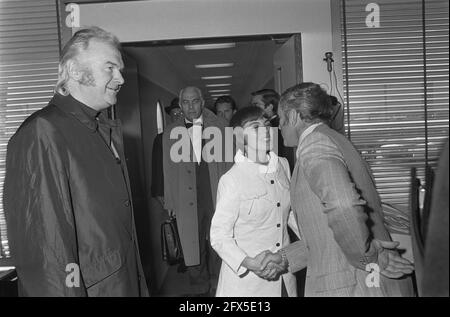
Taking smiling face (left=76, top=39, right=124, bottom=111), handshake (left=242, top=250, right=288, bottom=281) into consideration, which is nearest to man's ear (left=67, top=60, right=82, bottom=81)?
smiling face (left=76, top=39, right=124, bottom=111)

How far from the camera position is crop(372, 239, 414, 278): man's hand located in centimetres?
140

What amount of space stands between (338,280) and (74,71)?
960 millimetres

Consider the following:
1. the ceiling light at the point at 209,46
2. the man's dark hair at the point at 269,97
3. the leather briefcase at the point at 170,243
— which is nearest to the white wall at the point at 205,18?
the man's dark hair at the point at 269,97

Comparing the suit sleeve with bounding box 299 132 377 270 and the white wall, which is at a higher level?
the white wall

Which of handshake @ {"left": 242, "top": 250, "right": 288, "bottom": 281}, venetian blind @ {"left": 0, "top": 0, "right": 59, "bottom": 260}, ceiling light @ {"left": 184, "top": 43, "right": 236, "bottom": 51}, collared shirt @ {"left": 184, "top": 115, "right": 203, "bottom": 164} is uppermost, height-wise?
ceiling light @ {"left": 184, "top": 43, "right": 236, "bottom": 51}

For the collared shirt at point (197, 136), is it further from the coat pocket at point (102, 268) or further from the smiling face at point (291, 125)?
the coat pocket at point (102, 268)

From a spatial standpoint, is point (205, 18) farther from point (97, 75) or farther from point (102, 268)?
point (102, 268)

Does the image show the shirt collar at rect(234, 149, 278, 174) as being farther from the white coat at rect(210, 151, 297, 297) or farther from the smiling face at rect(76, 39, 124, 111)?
the smiling face at rect(76, 39, 124, 111)

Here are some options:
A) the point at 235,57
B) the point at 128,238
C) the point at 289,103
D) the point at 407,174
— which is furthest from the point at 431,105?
the point at 235,57

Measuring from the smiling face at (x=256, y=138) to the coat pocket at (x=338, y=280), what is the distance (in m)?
0.56

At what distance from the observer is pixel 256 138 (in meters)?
1.86

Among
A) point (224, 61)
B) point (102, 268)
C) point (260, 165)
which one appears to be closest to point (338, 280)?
point (260, 165)

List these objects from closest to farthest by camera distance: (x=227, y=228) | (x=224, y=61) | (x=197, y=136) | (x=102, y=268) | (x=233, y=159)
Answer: (x=102, y=268)
(x=227, y=228)
(x=233, y=159)
(x=197, y=136)
(x=224, y=61)

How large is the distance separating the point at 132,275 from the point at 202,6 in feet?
5.26
